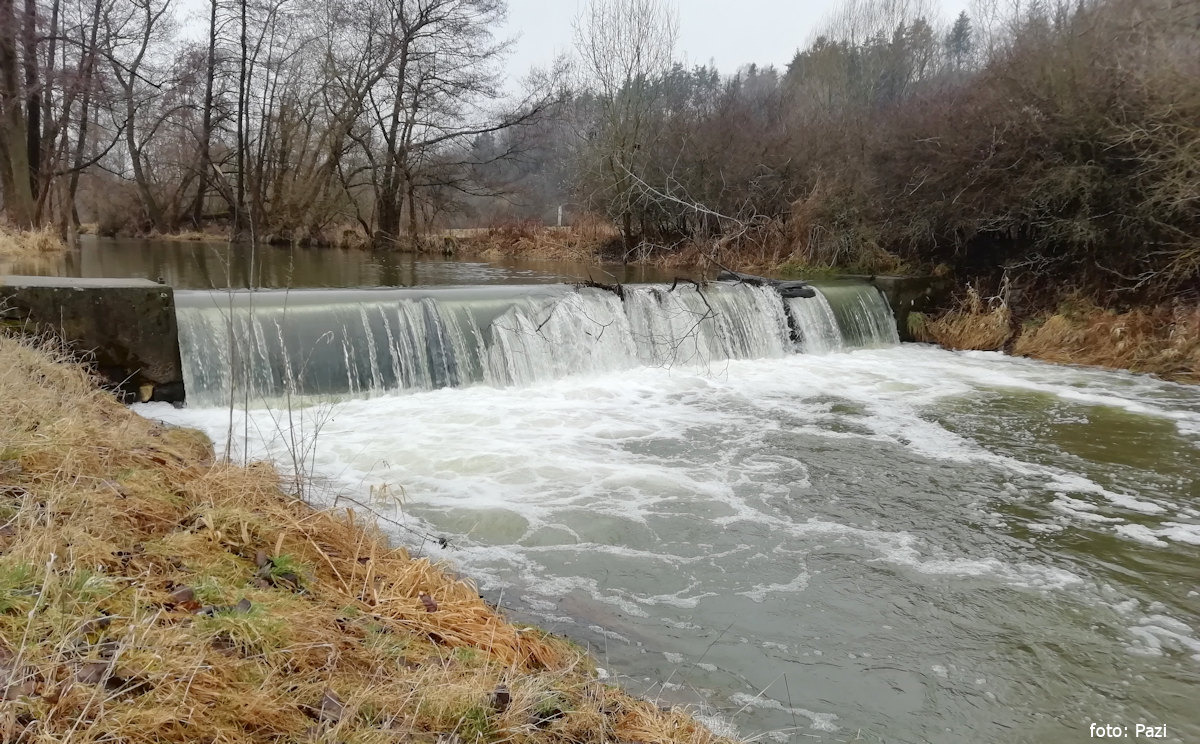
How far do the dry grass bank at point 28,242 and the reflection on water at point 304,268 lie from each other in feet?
1.11

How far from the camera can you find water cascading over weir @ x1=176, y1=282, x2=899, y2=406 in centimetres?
788

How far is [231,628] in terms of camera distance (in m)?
2.43

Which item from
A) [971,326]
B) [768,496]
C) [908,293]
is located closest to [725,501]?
[768,496]

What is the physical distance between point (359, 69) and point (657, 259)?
12604mm

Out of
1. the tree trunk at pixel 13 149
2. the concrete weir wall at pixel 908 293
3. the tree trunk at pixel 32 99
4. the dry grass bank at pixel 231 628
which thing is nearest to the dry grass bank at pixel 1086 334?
the concrete weir wall at pixel 908 293

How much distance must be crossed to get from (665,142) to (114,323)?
52.2ft

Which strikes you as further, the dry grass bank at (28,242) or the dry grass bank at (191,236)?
the dry grass bank at (191,236)

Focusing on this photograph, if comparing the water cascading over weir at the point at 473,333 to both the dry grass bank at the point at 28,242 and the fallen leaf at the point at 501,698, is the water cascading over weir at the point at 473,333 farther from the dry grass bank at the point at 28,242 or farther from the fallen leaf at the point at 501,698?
the dry grass bank at the point at 28,242

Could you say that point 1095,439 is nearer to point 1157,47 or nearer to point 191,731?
point 1157,47

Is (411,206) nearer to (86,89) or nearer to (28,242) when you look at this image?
(86,89)

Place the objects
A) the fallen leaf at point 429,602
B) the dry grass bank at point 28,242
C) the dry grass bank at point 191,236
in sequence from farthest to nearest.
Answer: the dry grass bank at point 191,236
the dry grass bank at point 28,242
the fallen leaf at point 429,602

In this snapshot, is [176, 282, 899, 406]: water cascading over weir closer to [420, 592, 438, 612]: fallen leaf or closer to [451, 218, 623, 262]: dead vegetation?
[420, 592, 438, 612]: fallen leaf

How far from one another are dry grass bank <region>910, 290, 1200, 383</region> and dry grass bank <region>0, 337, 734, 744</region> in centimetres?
1119

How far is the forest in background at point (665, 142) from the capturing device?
1166 centimetres
